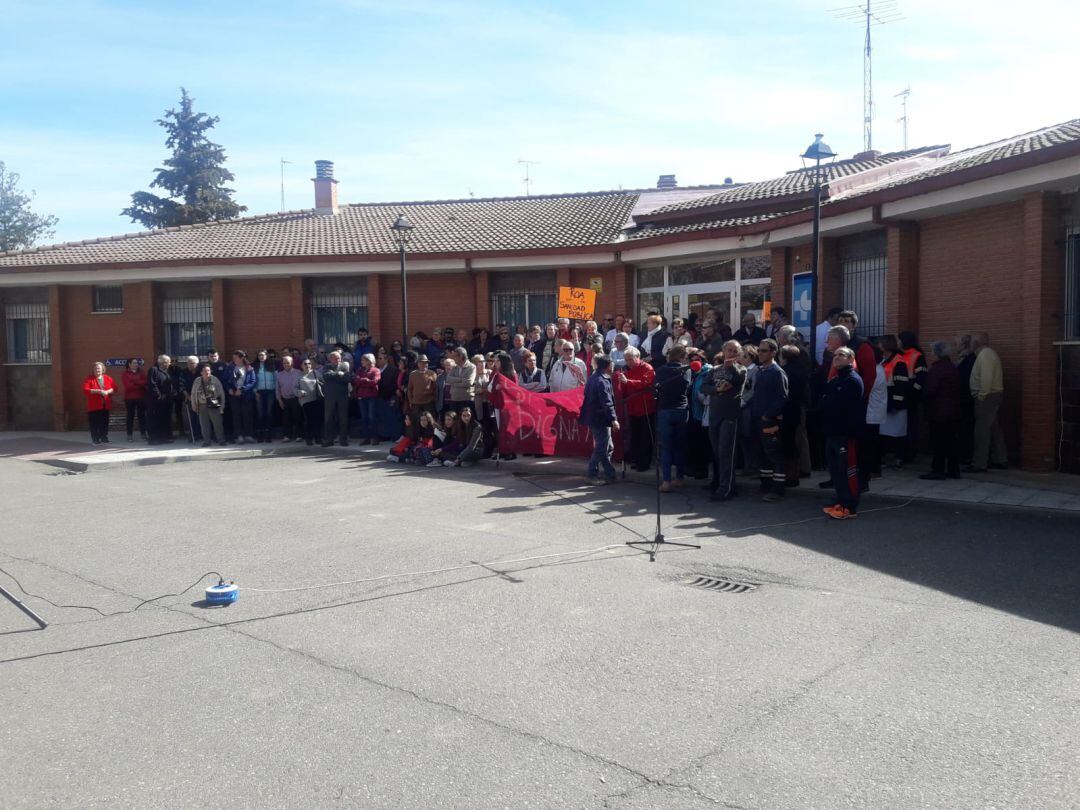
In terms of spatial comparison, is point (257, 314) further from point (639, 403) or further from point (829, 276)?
point (829, 276)

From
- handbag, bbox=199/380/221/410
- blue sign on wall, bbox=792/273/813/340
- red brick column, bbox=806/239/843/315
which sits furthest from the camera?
handbag, bbox=199/380/221/410

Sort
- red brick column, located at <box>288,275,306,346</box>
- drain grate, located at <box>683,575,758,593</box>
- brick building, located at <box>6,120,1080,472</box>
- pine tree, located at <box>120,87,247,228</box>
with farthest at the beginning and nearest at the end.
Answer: pine tree, located at <box>120,87,247,228</box>, red brick column, located at <box>288,275,306,346</box>, brick building, located at <box>6,120,1080,472</box>, drain grate, located at <box>683,575,758,593</box>

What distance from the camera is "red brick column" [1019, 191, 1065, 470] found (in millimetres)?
11766

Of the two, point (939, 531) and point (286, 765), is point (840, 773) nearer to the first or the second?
point (286, 765)

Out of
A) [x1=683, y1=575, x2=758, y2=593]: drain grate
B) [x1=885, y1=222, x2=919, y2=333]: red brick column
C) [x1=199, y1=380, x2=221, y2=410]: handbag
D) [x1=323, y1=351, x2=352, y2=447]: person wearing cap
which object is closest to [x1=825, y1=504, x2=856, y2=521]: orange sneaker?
[x1=683, y1=575, x2=758, y2=593]: drain grate

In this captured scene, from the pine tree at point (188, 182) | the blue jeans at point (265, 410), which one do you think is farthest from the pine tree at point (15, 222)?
the blue jeans at point (265, 410)

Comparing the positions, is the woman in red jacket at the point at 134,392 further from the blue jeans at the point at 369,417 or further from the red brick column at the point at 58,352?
the blue jeans at the point at 369,417

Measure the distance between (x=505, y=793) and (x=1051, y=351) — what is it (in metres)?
10.8

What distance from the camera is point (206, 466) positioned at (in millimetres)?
16109

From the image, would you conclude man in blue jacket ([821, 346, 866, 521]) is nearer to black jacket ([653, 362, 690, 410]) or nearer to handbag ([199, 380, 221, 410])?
black jacket ([653, 362, 690, 410])

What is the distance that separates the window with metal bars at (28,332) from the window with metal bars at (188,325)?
10.8ft

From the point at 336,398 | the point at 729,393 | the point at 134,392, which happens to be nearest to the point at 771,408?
the point at 729,393

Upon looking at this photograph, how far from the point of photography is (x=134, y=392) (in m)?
20.9

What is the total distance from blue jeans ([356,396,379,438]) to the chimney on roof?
12620 millimetres
